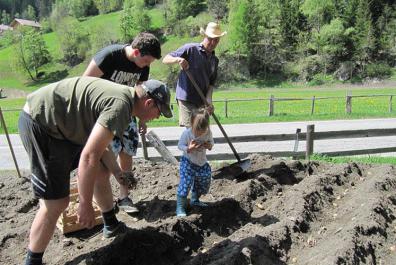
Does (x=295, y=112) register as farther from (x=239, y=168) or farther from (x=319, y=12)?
(x=319, y=12)

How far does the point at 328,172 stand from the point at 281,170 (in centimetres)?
73

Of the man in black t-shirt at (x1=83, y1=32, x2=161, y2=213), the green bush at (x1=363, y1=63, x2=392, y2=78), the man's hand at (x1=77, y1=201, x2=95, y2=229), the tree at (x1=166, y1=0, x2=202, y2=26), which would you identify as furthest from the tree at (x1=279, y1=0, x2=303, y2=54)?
the man's hand at (x1=77, y1=201, x2=95, y2=229)

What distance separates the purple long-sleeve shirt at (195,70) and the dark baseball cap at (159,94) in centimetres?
295

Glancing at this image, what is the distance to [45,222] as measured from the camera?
12.1ft

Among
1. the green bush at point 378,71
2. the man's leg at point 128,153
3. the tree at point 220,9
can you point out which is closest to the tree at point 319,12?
the green bush at point 378,71

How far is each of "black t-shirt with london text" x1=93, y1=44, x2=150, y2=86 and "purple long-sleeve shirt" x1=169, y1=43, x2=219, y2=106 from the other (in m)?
1.28

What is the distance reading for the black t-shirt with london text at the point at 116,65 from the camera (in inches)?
189

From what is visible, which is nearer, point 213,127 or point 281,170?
point 281,170

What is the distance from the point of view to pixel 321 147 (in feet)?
38.4

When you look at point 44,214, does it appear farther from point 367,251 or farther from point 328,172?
point 328,172

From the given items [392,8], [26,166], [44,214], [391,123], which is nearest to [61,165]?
[44,214]

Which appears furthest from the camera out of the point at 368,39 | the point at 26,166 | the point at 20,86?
the point at 20,86

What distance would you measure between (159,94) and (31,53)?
75940mm

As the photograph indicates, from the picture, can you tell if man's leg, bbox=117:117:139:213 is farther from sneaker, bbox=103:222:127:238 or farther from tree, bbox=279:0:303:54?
tree, bbox=279:0:303:54
